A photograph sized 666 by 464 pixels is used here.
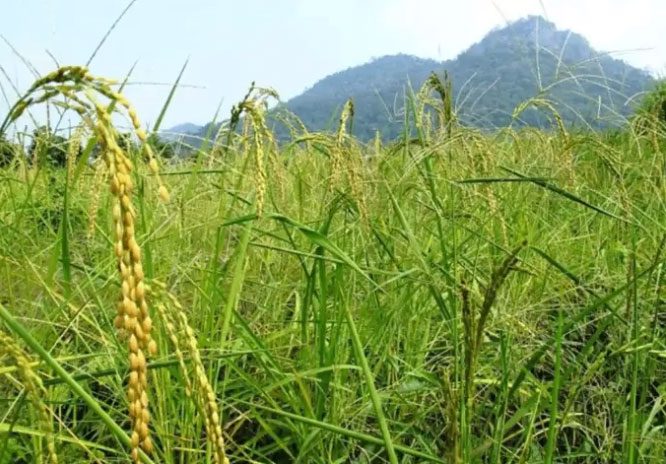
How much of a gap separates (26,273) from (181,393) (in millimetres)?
598

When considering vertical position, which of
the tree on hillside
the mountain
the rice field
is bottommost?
the rice field

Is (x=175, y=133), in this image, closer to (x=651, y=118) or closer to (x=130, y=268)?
(x=130, y=268)

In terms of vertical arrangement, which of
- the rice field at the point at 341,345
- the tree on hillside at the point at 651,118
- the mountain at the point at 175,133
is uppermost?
the mountain at the point at 175,133

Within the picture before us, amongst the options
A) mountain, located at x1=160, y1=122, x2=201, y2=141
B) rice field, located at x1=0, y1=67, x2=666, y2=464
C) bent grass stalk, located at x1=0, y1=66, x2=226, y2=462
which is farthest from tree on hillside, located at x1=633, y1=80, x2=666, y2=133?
bent grass stalk, located at x1=0, y1=66, x2=226, y2=462

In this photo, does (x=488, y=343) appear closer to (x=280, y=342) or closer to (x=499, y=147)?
(x=280, y=342)

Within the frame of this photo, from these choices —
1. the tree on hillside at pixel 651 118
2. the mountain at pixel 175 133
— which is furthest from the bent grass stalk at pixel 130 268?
the tree on hillside at pixel 651 118

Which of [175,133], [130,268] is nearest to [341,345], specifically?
[175,133]

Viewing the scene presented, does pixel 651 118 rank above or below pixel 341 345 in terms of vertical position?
above

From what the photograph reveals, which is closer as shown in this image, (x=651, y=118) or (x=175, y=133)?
(x=175, y=133)

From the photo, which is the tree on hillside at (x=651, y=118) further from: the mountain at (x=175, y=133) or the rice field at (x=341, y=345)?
the mountain at (x=175, y=133)

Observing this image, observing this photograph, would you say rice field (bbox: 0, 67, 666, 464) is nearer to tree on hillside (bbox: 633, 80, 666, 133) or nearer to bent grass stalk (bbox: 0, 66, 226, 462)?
bent grass stalk (bbox: 0, 66, 226, 462)

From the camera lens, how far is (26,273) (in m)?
1.77

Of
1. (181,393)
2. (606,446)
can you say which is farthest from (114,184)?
(606,446)

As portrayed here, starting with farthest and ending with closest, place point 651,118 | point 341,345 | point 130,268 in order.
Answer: point 651,118
point 341,345
point 130,268
